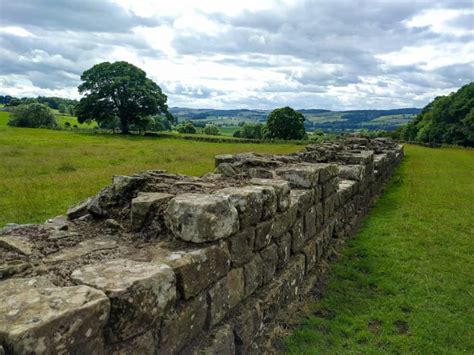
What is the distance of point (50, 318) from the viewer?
2.41 meters

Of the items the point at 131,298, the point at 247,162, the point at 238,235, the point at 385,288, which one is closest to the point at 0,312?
the point at 131,298

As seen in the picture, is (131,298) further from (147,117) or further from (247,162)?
(147,117)

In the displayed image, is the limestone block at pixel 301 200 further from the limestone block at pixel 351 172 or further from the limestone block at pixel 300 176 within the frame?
the limestone block at pixel 351 172

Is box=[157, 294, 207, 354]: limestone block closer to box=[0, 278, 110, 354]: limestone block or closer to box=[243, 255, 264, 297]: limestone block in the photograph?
box=[0, 278, 110, 354]: limestone block

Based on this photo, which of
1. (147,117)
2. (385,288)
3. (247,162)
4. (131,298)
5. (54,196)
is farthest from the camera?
(147,117)

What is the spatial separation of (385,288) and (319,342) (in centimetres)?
231

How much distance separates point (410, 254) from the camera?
28.1ft

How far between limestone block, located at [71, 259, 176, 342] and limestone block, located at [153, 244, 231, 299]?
16 cm

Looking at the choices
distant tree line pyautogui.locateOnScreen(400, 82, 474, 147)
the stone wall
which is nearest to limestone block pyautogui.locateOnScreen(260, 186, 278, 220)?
the stone wall

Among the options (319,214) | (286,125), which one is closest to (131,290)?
(319,214)

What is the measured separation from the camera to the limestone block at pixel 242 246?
14.4ft

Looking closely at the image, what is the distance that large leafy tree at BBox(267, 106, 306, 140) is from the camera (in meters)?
69.4

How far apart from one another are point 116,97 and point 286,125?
2869cm

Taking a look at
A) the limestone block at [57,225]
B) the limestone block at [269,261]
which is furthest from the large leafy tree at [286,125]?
the limestone block at [57,225]
